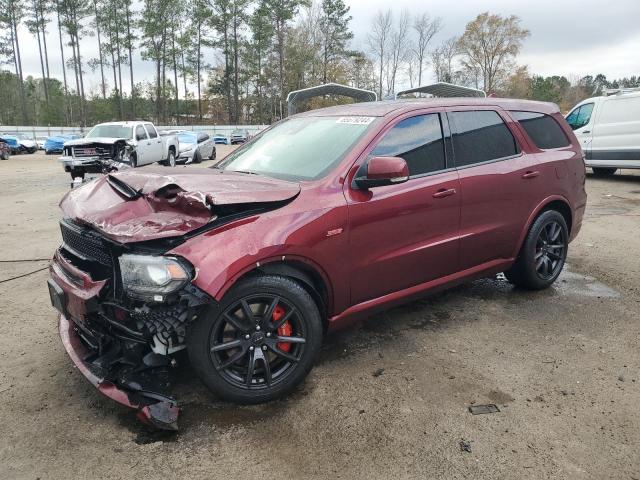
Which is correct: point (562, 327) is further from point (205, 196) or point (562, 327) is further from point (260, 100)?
point (260, 100)

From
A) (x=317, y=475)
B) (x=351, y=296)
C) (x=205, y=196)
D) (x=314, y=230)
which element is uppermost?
(x=205, y=196)

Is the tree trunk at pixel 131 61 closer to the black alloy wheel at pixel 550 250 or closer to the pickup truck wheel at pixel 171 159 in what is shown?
the pickup truck wheel at pixel 171 159

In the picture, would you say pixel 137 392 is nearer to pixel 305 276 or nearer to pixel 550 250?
pixel 305 276

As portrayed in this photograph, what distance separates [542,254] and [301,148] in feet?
8.39

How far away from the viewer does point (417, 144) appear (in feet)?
11.8

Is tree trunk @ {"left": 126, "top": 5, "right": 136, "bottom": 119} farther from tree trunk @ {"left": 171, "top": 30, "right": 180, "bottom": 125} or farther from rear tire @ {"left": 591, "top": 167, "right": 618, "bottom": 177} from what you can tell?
rear tire @ {"left": 591, "top": 167, "right": 618, "bottom": 177}

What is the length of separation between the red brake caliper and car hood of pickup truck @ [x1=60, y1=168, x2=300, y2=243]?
61cm

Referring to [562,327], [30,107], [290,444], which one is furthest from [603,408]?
[30,107]

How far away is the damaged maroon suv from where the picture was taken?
2531 millimetres

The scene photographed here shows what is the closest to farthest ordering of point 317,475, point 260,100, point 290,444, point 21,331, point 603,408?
point 317,475 → point 290,444 → point 603,408 → point 21,331 → point 260,100

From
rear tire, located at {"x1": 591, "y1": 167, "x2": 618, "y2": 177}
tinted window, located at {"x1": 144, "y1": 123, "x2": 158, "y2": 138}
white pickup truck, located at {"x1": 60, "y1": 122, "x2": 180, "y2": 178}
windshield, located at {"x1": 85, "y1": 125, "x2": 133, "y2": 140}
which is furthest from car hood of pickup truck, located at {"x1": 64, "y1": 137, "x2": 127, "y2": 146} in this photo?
rear tire, located at {"x1": 591, "y1": 167, "x2": 618, "y2": 177}

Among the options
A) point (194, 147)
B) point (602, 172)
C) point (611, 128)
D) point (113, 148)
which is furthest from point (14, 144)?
point (611, 128)

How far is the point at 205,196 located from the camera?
2592 mm

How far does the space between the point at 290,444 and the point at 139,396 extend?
33.0 inches
